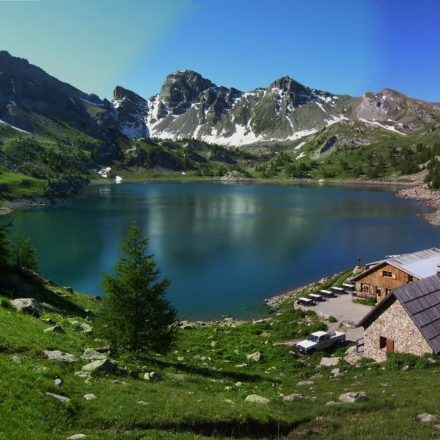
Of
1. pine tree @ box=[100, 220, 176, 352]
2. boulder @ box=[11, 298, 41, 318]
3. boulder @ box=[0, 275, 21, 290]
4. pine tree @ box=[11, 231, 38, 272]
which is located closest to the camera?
pine tree @ box=[100, 220, 176, 352]

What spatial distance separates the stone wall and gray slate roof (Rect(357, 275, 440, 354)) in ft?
1.14

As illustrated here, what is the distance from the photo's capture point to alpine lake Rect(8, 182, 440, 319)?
190 feet

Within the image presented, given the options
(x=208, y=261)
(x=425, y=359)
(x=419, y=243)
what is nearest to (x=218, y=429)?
(x=425, y=359)

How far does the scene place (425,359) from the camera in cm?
2056

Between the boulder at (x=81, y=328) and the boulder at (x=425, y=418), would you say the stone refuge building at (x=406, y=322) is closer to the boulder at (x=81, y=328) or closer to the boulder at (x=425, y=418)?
the boulder at (x=425, y=418)

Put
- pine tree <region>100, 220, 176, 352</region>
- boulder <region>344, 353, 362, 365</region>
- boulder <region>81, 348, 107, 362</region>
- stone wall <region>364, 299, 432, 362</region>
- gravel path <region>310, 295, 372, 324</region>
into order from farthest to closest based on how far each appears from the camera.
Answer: gravel path <region>310, 295, 372, 324</region> < boulder <region>344, 353, 362, 365</region> < pine tree <region>100, 220, 176, 352</region> < stone wall <region>364, 299, 432, 362</region> < boulder <region>81, 348, 107, 362</region>

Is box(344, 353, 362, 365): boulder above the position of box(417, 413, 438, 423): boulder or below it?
below

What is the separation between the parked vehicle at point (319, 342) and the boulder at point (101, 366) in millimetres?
17022

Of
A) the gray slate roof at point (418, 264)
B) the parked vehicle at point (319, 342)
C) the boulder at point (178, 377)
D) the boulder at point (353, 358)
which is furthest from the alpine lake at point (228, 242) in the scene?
the boulder at point (178, 377)

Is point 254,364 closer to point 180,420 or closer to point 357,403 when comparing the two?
point 357,403

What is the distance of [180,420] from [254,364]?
52.5 feet

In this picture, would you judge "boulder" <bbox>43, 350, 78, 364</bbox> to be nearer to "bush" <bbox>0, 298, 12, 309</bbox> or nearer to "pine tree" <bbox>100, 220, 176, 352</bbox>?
"pine tree" <bbox>100, 220, 176, 352</bbox>

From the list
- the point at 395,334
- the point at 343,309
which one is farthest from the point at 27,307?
the point at 343,309

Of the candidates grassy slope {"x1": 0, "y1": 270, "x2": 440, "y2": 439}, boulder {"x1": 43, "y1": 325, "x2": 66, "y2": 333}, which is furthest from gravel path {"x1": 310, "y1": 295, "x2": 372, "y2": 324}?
boulder {"x1": 43, "y1": 325, "x2": 66, "y2": 333}
